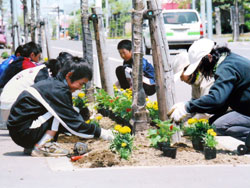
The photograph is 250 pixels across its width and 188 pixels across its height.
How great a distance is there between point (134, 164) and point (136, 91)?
1646mm

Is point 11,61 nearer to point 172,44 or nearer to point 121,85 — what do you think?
point 121,85

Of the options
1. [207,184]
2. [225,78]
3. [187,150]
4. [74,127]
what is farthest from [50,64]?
[207,184]

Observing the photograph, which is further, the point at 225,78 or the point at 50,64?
the point at 50,64

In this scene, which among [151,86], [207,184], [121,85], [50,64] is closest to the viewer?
[207,184]

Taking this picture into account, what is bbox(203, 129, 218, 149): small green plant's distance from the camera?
5.49 metres

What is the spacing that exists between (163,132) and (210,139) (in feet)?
1.53

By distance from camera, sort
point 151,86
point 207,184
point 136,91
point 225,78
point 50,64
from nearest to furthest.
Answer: point 207,184 → point 225,78 → point 136,91 → point 50,64 → point 151,86

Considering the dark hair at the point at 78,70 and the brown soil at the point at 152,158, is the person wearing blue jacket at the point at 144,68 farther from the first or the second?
the dark hair at the point at 78,70

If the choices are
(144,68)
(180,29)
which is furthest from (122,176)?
(180,29)

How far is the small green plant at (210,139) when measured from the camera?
549 centimetres

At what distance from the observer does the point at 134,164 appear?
5.36 m

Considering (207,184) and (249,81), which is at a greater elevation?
(249,81)

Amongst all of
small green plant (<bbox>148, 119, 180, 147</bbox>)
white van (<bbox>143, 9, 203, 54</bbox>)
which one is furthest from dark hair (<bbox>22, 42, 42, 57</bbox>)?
white van (<bbox>143, 9, 203, 54</bbox>)

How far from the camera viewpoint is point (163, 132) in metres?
5.57
